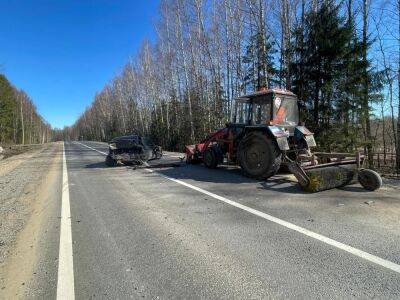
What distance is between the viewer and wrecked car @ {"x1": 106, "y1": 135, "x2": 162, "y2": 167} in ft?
54.0

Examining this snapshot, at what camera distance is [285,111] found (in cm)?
1143

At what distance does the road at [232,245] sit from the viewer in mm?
3912

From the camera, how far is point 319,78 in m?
16.1

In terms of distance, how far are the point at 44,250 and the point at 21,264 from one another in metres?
0.51

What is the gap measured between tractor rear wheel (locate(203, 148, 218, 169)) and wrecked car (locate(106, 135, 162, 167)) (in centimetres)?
356

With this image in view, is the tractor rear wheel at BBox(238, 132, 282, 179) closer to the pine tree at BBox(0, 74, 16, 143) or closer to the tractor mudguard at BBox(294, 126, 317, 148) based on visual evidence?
the tractor mudguard at BBox(294, 126, 317, 148)

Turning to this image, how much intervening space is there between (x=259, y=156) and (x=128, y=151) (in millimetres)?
7774

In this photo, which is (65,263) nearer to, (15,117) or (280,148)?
(280,148)

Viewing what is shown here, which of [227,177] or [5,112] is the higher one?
[5,112]

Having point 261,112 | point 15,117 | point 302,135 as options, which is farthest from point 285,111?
point 15,117

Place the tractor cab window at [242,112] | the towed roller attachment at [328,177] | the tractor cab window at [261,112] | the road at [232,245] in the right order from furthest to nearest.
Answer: the tractor cab window at [242,112]
the tractor cab window at [261,112]
the towed roller attachment at [328,177]
the road at [232,245]

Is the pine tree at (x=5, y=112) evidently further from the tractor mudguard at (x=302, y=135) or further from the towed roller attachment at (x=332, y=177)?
the towed roller attachment at (x=332, y=177)

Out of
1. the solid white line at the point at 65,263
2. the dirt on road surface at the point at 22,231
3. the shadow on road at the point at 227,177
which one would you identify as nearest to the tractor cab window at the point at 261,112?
the shadow on road at the point at 227,177

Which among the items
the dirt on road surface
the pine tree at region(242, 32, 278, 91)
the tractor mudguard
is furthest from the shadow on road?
the pine tree at region(242, 32, 278, 91)
